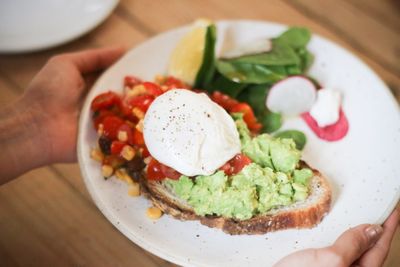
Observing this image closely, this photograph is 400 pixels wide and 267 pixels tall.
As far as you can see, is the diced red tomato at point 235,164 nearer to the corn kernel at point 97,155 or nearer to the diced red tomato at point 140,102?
the diced red tomato at point 140,102

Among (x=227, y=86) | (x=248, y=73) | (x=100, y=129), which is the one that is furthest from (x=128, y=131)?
(x=248, y=73)

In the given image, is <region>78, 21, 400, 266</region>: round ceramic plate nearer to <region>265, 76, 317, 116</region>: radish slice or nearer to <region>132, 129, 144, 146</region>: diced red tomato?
<region>265, 76, 317, 116</region>: radish slice

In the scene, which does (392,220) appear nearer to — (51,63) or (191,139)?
(191,139)

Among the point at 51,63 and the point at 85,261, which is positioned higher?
the point at 51,63

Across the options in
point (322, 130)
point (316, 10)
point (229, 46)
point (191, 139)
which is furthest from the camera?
point (316, 10)

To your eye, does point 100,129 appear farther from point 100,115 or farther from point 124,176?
point 124,176

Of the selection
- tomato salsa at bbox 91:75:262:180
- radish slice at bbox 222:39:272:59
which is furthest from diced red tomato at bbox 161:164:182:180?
radish slice at bbox 222:39:272:59

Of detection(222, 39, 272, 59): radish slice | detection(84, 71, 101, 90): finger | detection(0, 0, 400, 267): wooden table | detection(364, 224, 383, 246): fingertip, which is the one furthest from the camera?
detection(84, 71, 101, 90): finger

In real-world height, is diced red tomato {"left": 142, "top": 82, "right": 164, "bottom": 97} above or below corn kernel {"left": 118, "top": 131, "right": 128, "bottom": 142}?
above

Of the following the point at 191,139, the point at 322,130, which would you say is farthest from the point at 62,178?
the point at 322,130
